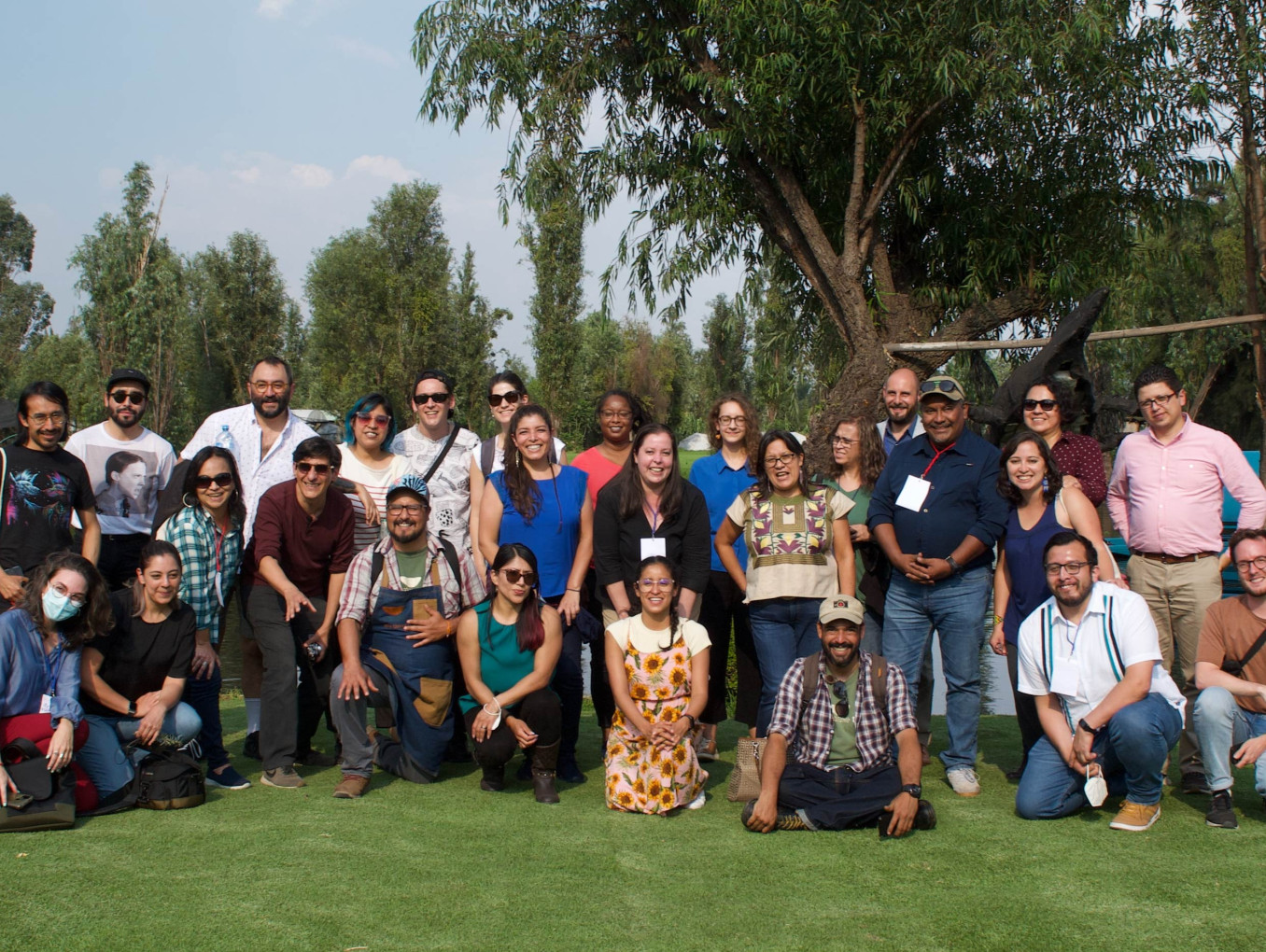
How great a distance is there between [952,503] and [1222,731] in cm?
136

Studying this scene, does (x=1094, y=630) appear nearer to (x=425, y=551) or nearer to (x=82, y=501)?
(x=425, y=551)

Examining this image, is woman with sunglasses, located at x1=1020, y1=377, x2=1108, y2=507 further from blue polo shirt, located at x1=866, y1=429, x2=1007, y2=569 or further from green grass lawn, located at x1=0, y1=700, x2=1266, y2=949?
green grass lawn, located at x1=0, y1=700, x2=1266, y2=949

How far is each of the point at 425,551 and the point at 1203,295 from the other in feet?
82.9

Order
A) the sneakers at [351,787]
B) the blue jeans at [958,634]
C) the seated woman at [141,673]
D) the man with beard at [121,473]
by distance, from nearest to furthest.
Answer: the seated woman at [141,673] < the sneakers at [351,787] < the blue jeans at [958,634] < the man with beard at [121,473]

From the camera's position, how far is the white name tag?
4.80 metres

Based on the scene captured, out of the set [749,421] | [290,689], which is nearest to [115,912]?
[290,689]

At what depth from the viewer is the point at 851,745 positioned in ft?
13.8

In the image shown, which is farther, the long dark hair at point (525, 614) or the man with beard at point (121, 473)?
the man with beard at point (121, 473)

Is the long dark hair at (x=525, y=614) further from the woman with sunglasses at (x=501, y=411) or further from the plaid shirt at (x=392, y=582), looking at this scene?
the woman with sunglasses at (x=501, y=411)

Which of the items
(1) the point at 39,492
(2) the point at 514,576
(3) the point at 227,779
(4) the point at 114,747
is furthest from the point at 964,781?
(1) the point at 39,492

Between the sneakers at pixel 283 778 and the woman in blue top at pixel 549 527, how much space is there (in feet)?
3.87

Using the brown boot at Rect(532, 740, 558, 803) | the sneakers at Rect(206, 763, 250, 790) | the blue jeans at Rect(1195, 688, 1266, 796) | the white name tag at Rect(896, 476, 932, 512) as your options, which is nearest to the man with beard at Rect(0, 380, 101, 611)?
the sneakers at Rect(206, 763, 250, 790)

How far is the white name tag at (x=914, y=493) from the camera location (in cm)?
480

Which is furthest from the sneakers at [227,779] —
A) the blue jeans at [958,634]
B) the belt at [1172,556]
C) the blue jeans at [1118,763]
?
the belt at [1172,556]
